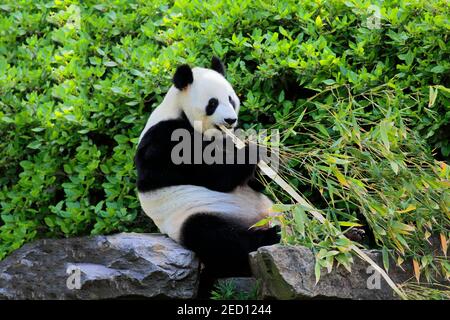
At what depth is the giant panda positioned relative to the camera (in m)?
4.88

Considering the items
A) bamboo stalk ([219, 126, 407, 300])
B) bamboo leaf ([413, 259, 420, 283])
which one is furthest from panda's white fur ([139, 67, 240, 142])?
bamboo leaf ([413, 259, 420, 283])

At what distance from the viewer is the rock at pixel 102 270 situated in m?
4.60

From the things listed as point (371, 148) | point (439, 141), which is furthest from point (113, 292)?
point (439, 141)

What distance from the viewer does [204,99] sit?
512 cm

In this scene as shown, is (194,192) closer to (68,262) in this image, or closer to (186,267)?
(186,267)

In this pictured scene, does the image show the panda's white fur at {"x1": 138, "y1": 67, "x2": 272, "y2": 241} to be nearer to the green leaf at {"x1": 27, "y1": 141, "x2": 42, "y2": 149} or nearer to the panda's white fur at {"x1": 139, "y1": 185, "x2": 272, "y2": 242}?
the panda's white fur at {"x1": 139, "y1": 185, "x2": 272, "y2": 242}

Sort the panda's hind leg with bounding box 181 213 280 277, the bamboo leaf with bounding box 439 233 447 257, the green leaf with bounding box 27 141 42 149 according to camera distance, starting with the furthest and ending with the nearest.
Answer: the green leaf with bounding box 27 141 42 149
the panda's hind leg with bounding box 181 213 280 277
the bamboo leaf with bounding box 439 233 447 257

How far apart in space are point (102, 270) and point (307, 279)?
1.20 meters

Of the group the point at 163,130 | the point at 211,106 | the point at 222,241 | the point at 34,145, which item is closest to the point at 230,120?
the point at 211,106

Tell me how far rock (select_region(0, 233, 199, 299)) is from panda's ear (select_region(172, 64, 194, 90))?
98cm

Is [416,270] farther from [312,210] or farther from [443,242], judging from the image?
[312,210]

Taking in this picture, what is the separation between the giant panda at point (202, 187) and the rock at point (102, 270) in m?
0.17
